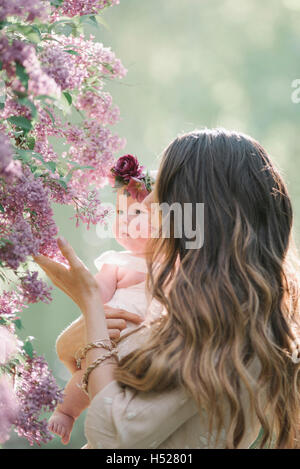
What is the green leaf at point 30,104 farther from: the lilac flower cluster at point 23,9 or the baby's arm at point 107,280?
the baby's arm at point 107,280

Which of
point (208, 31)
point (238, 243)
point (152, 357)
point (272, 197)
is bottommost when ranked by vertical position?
point (152, 357)

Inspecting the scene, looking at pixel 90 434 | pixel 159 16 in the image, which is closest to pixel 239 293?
pixel 90 434

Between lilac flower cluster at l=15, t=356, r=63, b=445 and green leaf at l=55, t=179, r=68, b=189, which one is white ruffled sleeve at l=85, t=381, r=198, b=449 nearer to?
lilac flower cluster at l=15, t=356, r=63, b=445

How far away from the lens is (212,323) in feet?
4.25

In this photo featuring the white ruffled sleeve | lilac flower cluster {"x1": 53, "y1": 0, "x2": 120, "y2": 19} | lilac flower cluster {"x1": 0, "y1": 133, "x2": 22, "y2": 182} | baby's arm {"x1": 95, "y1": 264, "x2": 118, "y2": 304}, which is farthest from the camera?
baby's arm {"x1": 95, "y1": 264, "x2": 118, "y2": 304}

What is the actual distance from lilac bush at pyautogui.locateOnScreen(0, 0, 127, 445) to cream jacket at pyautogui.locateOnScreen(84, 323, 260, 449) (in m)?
0.16

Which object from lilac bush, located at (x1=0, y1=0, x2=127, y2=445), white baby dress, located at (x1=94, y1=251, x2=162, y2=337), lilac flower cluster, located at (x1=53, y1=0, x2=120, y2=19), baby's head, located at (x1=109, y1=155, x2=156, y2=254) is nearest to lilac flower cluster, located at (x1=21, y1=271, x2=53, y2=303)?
lilac bush, located at (x1=0, y1=0, x2=127, y2=445)

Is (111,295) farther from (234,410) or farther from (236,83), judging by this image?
(236,83)

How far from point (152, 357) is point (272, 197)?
506mm

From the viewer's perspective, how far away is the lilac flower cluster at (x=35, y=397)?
1.34 metres

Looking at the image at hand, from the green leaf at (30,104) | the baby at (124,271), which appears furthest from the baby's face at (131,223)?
the green leaf at (30,104)

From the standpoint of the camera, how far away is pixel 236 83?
42.6 ft

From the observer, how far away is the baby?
1693mm

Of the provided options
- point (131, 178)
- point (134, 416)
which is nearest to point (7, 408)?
point (134, 416)
